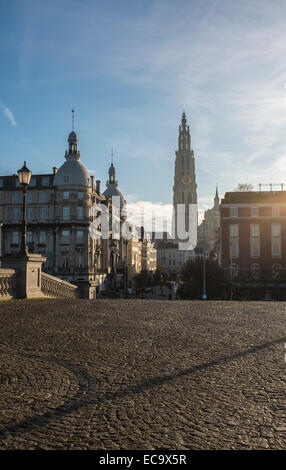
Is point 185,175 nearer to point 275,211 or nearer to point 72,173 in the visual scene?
point 72,173

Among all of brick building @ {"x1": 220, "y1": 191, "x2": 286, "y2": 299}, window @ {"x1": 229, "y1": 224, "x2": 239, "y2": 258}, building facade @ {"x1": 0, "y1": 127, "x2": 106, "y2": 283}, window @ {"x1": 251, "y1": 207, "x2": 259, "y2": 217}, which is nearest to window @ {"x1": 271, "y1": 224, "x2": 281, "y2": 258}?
brick building @ {"x1": 220, "y1": 191, "x2": 286, "y2": 299}

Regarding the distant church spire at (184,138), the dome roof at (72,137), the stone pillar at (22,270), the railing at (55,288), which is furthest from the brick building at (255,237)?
the distant church spire at (184,138)

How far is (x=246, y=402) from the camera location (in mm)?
4551

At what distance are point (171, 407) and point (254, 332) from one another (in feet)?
17.6

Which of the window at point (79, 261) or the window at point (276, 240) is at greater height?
the window at point (276, 240)

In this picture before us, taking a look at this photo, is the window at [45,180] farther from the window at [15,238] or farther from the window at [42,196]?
the window at [15,238]

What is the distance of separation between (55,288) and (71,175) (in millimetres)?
55276

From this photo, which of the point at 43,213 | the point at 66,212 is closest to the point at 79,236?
the point at 66,212

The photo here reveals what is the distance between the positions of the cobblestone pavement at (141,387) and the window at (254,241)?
181 ft

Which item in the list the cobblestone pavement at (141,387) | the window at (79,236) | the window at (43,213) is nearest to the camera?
the cobblestone pavement at (141,387)

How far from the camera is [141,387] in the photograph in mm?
5098

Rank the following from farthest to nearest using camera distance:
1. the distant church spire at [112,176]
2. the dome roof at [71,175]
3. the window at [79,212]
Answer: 1. the distant church spire at [112,176]
2. the dome roof at [71,175]
3. the window at [79,212]

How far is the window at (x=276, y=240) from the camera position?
62.8 m
